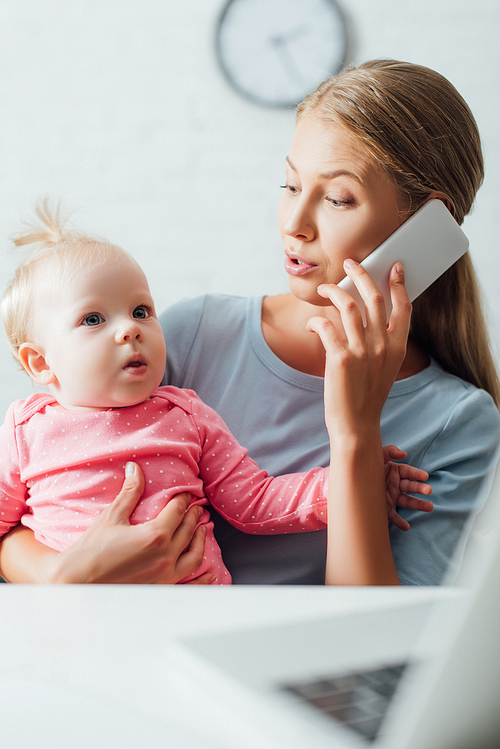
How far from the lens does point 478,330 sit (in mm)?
1340

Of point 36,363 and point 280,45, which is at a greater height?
point 280,45

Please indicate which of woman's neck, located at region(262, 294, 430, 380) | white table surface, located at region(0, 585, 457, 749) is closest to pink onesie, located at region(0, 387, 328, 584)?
woman's neck, located at region(262, 294, 430, 380)

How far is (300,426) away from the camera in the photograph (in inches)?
45.8

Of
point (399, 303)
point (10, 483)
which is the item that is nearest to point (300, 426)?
point (399, 303)

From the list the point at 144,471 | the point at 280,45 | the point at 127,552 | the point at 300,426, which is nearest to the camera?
the point at 127,552

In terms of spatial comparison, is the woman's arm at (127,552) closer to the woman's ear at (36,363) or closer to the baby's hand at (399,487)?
the woman's ear at (36,363)

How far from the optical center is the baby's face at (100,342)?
939mm

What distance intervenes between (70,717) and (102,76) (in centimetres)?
230

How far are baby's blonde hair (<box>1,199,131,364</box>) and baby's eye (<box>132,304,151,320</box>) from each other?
9cm

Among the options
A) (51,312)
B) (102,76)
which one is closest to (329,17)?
(102,76)

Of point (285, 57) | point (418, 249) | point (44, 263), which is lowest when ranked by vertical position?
point (44, 263)

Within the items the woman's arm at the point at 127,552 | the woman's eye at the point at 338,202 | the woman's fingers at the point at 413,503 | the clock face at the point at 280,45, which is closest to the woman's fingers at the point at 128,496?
the woman's arm at the point at 127,552

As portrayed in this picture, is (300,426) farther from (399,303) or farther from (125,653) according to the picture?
(125,653)

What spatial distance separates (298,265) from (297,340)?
0.20 m
